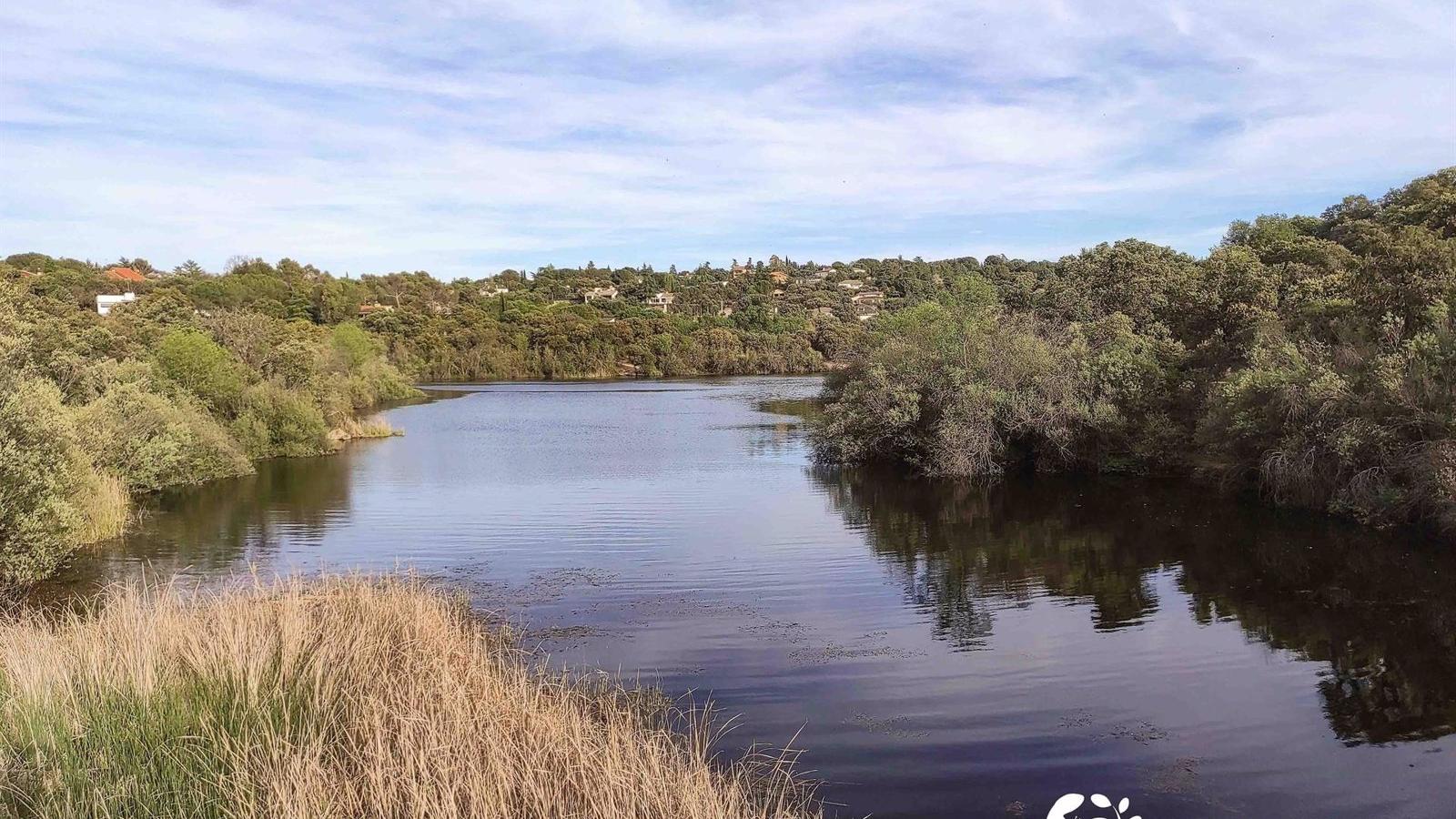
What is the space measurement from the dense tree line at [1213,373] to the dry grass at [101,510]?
2304 cm

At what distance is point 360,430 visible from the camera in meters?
47.9

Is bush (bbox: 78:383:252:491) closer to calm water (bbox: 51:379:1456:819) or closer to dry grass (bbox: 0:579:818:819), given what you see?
calm water (bbox: 51:379:1456:819)

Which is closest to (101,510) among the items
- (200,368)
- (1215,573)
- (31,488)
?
(31,488)

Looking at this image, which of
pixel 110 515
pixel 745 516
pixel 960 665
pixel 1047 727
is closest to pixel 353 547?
pixel 110 515

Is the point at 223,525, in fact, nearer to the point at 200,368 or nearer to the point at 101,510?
the point at 101,510

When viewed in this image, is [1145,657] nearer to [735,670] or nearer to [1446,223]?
[735,670]

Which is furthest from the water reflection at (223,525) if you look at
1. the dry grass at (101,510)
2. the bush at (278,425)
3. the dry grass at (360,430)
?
the dry grass at (360,430)

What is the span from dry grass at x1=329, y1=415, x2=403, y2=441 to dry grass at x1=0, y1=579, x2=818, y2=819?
37.2 meters

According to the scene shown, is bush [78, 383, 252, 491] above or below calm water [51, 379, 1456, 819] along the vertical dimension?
above

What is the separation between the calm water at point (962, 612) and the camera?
1039cm

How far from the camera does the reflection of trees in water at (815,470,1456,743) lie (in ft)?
43.2

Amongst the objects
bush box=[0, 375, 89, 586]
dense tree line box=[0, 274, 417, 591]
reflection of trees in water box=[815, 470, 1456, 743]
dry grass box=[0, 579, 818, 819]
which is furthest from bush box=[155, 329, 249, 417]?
dry grass box=[0, 579, 818, 819]

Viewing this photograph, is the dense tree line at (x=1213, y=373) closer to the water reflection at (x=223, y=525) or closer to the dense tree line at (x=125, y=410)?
the water reflection at (x=223, y=525)

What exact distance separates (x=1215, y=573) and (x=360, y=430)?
132 ft
